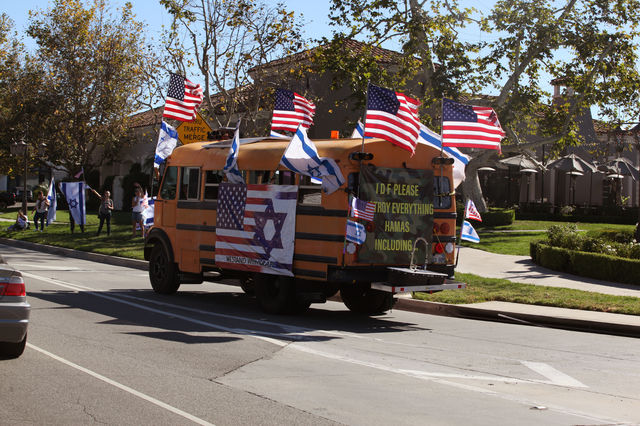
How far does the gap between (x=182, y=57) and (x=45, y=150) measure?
68.6 ft

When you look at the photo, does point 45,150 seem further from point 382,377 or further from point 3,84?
point 382,377

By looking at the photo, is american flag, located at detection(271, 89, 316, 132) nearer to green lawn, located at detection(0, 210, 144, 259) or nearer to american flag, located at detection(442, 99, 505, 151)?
american flag, located at detection(442, 99, 505, 151)

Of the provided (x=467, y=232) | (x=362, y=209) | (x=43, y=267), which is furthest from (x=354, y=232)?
(x=43, y=267)

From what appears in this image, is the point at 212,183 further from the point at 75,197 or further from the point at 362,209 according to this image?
the point at 75,197

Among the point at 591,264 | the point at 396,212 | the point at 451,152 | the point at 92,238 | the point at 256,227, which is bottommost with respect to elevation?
the point at 92,238

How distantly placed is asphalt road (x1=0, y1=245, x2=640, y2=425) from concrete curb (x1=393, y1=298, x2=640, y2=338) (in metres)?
0.42

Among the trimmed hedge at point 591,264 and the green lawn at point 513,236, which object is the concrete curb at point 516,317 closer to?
the trimmed hedge at point 591,264

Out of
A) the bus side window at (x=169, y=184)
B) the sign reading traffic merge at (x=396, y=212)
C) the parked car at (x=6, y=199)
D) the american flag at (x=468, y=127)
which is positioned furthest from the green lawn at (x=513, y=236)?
the parked car at (x=6, y=199)

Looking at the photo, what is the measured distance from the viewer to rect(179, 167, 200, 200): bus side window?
44.4 ft

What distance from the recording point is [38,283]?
1514 cm

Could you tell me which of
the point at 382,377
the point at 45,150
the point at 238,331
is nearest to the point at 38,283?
the point at 238,331

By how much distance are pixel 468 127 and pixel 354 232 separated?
10.4ft

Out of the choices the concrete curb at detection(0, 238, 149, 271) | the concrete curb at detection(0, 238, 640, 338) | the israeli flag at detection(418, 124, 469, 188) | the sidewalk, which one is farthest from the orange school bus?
the concrete curb at detection(0, 238, 149, 271)

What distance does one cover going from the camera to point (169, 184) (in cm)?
1424
